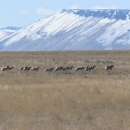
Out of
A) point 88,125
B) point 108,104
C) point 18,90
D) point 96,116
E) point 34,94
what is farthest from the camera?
point 18,90

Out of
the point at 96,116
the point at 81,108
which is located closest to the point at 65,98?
the point at 81,108

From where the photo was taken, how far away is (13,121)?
13273 millimetres

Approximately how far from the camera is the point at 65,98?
16062mm

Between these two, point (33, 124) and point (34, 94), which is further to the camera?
point (34, 94)

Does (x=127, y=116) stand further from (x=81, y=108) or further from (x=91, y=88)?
(x=91, y=88)

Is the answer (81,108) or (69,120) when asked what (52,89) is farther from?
(69,120)

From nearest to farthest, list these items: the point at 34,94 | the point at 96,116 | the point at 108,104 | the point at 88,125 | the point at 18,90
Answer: the point at 88,125, the point at 96,116, the point at 108,104, the point at 34,94, the point at 18,90

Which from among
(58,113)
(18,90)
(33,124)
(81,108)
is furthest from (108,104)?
(18,90)

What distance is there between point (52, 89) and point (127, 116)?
5.59 m

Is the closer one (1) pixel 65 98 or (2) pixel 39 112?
(2) pixel 39 112

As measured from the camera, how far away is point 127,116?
1353 cm

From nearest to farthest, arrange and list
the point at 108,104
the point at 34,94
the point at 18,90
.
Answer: the point at 108,104
the point at 34,94
the point at 18,90

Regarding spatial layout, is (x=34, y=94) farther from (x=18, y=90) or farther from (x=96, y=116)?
(x=96, y=116)

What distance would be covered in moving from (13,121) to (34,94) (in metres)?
3.97
